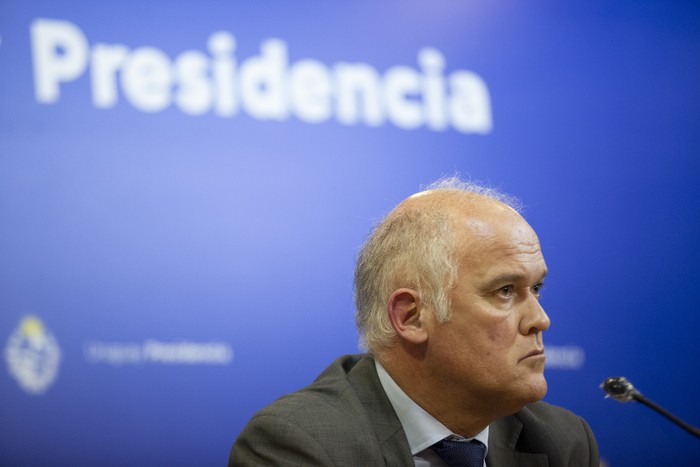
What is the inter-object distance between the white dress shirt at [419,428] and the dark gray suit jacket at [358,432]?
44 mm

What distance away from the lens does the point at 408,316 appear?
7.30 ft

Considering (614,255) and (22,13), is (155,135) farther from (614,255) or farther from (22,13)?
(614,255)

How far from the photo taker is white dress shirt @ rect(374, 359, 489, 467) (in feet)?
7.11

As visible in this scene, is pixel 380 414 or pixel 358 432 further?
pixel 380 414

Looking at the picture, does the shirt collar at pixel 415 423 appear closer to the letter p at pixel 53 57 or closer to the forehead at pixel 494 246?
the forehead at pixel 494 246

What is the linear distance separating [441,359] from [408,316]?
0.43 ft

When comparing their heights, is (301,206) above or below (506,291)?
above

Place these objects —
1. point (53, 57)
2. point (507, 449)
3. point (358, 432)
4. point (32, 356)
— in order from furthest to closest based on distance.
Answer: point (53, 57), point (32, 356), point (507, 449), point (358, 432)

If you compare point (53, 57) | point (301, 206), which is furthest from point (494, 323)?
Result: point (53, 57)

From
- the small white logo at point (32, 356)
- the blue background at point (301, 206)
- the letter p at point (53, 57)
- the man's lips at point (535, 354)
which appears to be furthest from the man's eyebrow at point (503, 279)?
the letter p at point (53, 57)

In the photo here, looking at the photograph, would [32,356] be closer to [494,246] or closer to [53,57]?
[53,57]

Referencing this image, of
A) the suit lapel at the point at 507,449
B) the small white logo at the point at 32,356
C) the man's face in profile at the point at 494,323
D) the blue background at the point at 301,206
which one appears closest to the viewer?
the man's face in profile at the point at 494,323

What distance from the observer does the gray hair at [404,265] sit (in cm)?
216

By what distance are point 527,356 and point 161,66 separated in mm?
2101
